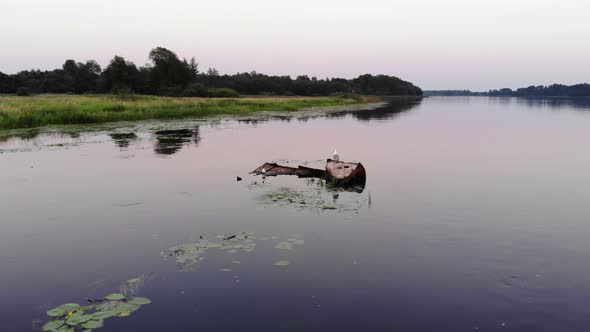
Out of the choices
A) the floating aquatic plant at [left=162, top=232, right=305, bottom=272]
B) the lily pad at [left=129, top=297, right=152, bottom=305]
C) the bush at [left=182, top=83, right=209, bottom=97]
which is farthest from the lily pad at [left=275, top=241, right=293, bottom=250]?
the bush at [left=182, top=83, right=209, bottom=97]

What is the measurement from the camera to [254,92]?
151 meters

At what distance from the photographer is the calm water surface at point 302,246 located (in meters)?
7.74

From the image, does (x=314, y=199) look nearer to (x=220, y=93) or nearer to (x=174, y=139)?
(x=174, y=139)

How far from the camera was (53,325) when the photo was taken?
7.13 metres

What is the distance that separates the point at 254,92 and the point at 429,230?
14269 centimetres

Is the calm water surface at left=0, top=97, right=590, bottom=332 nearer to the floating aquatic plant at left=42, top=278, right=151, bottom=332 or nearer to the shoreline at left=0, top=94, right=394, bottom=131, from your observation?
the floating aquatic plant at left=42, top=278, right=151, bottom=332

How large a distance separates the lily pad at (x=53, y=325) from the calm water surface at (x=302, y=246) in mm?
168

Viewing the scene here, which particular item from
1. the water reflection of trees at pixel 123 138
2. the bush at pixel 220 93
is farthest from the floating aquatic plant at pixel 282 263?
the bush at pixel 220 93

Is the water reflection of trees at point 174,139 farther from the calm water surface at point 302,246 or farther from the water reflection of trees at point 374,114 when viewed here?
the water reflection of trees at point 374,114

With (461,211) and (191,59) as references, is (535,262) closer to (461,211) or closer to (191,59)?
(461,211)

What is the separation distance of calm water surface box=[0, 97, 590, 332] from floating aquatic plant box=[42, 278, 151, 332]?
0.19m

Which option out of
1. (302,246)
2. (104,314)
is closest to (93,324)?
(104,314)

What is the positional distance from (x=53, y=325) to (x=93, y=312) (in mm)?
654

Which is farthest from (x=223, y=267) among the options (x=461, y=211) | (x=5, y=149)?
(x=5, y=149)
